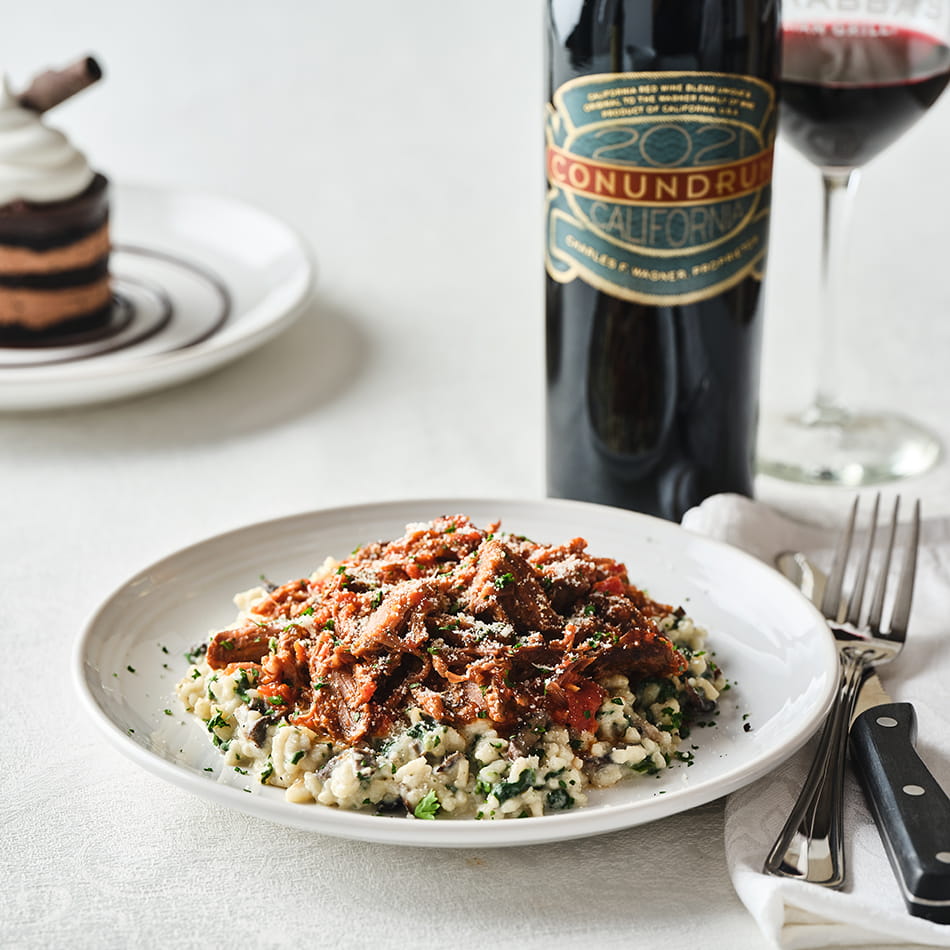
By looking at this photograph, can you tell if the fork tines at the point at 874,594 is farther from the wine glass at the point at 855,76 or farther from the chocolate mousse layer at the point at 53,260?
the chocolate mousse layer at the point at 53,260

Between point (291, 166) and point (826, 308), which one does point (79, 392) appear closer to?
point (826, 308)

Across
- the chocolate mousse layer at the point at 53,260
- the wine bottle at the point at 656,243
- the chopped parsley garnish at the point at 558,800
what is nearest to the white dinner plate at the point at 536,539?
the chopped parsley garnish at the point at 558,800

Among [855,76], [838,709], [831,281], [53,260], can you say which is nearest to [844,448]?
[831,281]

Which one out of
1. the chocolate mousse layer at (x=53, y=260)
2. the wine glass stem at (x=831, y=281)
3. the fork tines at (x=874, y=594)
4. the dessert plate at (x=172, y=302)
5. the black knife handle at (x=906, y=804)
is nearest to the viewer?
the black knife handle at (x=906, y=804)

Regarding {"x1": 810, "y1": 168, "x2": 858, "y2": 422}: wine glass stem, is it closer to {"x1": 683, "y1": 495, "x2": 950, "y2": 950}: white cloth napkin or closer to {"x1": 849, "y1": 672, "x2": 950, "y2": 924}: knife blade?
{"x1": 683, "y1": 495, "x2": 950, "y2": 950}: white cloth napkin

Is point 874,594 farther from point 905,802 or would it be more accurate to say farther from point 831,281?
point 831,281

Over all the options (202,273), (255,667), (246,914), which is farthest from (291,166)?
(246,914)
